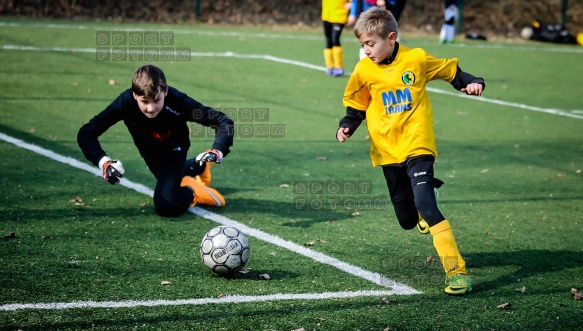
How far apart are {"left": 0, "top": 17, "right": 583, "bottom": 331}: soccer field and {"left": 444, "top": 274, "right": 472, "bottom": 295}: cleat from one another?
0.08 m

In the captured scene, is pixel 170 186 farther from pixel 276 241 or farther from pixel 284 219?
pixel 276 241

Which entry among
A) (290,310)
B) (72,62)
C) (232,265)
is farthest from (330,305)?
(72,62)

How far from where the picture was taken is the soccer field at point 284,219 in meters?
4.91

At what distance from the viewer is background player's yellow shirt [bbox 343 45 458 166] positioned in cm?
554

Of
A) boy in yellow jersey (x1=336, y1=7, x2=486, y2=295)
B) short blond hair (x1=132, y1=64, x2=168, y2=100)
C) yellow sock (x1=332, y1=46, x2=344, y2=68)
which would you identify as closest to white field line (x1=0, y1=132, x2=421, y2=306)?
boy in yellow jersey (x1=336, y1=7, x2=486, y2=295)

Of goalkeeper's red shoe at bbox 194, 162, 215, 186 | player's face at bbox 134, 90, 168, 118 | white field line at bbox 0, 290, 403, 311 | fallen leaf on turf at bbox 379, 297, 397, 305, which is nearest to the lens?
white field line at bbox 0, 290, 403, 311

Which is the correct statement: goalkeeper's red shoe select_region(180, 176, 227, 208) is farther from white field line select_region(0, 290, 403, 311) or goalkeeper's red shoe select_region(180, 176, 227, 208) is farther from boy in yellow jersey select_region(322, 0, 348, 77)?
boy in yellow jersey select_region(322, 0, 348, 77)

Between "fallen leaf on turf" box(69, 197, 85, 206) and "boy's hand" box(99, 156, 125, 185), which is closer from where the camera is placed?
"boy's hand" box(99, 156, 125, 185)

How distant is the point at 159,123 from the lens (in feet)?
22.1

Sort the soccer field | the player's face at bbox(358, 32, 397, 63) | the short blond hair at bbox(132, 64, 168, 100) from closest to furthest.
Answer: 1. the soccer field
2. the player's face at bbox(358, 32, 397, 63)
3. the short blond hair at bbox(132, 64, 168, 100)

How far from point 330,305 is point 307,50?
14.1 m

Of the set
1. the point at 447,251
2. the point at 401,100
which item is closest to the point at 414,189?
the point at 447,251

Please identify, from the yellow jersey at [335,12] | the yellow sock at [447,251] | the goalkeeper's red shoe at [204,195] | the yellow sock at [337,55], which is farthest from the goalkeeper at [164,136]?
the yellow jersey at [335,12]

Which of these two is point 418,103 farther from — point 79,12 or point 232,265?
point 79,12
